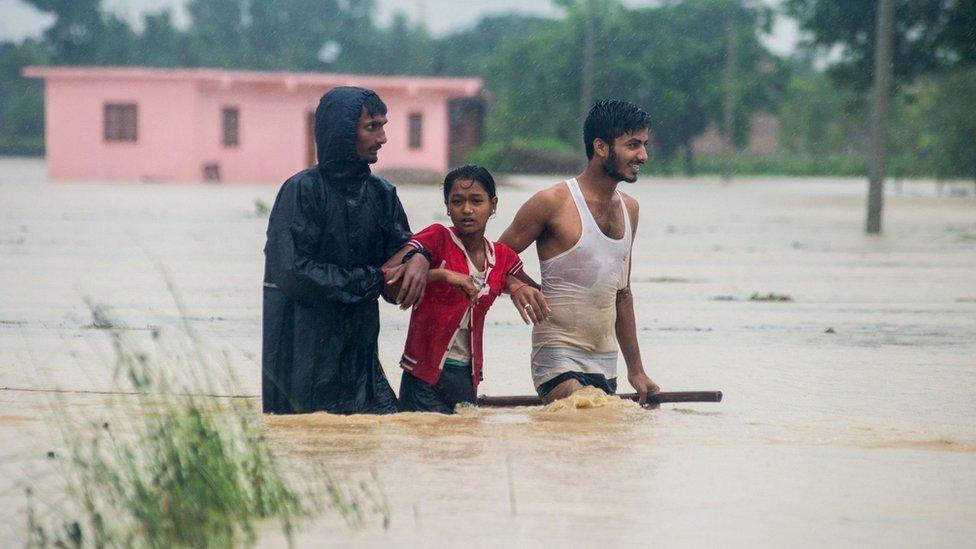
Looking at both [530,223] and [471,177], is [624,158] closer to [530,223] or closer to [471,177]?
[530,223]

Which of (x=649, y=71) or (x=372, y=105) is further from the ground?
(x=649, y=71)

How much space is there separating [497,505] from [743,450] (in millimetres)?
1568

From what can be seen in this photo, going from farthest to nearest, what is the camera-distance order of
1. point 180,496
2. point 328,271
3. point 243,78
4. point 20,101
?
point 20,101 → point 243,78 → point 328,271 → point 180,496

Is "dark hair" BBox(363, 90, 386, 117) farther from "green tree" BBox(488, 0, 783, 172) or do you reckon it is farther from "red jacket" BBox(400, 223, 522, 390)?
Result: "green tree" BBox(488, 0, 783, 172)

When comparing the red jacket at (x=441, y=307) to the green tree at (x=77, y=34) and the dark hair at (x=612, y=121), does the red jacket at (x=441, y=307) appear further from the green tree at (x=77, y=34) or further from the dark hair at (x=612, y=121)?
the green tree at (x=77, y=34)

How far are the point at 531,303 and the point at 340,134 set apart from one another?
1029 mm

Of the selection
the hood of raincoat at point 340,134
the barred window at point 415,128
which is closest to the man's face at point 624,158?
the hood of raincoat at point 340,134

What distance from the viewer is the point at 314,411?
6.43 metres

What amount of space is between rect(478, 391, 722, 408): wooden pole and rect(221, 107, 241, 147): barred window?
136 ft

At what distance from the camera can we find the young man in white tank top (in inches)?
263

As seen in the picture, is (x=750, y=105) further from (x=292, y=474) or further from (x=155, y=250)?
(x=292, y=474)

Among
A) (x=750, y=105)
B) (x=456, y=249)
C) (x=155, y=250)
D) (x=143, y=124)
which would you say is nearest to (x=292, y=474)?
(x=456, y=249)

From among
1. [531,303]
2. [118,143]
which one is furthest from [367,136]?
[118,143]

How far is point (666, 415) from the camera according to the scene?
23.4ft
